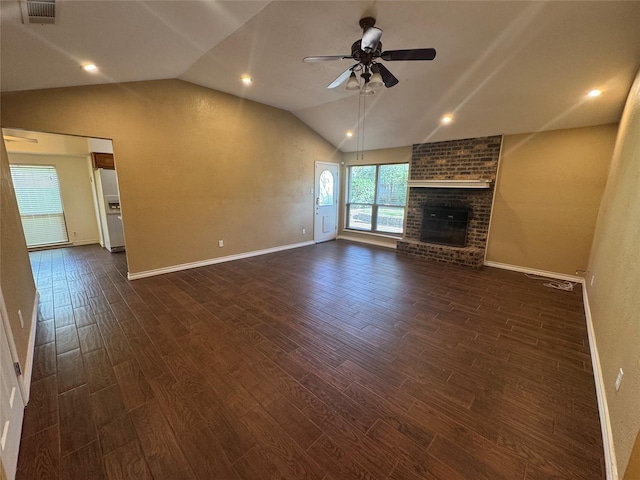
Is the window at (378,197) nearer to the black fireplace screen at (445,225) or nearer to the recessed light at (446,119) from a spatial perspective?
the black fireplace screen at (445,225)

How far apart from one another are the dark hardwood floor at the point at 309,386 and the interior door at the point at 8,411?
0.31ft

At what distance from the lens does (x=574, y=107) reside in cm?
359

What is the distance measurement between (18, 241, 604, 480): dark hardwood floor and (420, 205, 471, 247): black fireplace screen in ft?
6.21

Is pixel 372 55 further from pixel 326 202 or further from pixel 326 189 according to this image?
pixel 326 202

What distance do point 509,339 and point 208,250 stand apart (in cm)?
460

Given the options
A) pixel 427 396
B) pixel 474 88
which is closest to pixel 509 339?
pixel 427 396

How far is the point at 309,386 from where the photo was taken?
1922mm

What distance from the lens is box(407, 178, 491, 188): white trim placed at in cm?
471

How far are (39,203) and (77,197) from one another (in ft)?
2.14

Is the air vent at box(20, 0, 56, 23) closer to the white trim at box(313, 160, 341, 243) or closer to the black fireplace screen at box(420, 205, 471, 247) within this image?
the white trim at box(313, 160, 341, 243)

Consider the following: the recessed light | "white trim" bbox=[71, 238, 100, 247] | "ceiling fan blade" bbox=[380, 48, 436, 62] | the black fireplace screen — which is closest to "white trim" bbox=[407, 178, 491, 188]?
the black fireplace screen

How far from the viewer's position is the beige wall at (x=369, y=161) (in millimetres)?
6004

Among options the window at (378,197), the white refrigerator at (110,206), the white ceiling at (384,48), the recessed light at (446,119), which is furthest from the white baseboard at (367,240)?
the white refrigerator at (110,206)

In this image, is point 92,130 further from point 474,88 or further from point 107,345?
point 474,88
